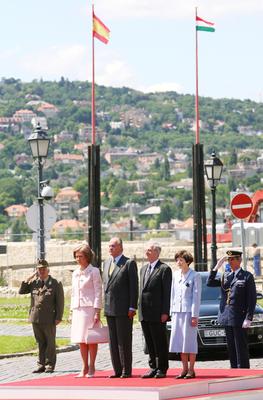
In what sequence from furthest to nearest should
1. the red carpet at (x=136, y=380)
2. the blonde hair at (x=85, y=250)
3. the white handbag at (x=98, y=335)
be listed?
1. the white handbag at (x=98, y=335)
2. the blonde hair at (x=85, y=250)
3. the red carpet at (x=136, y=380)

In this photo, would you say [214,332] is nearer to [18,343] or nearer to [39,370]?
[39,370]

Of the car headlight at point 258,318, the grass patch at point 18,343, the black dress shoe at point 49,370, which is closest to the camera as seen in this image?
the black dress shoe at point 49,370

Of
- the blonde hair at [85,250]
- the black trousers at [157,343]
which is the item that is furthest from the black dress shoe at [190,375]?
the blonde hair at [85,250]

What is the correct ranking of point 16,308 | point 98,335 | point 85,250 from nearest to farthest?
point 85,250, point 98,335, point 16,308

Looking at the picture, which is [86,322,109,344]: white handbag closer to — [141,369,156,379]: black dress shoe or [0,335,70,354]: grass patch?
[141,369,156,379]: black dress shoe

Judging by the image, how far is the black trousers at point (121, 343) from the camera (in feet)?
59.7

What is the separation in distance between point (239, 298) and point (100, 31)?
89.6ft

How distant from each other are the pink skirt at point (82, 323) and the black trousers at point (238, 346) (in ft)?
5.89

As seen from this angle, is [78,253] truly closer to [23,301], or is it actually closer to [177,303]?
[177,303]

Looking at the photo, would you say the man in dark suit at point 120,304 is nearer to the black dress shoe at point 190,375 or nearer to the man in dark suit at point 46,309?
the black dress shoe at point 190,375

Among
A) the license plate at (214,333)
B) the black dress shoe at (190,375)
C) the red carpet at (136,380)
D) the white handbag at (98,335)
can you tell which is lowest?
the red carpet at (136,380)

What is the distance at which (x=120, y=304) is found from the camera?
59.9ft

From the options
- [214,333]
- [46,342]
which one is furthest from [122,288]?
[214,333]

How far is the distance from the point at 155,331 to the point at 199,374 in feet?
2.53
